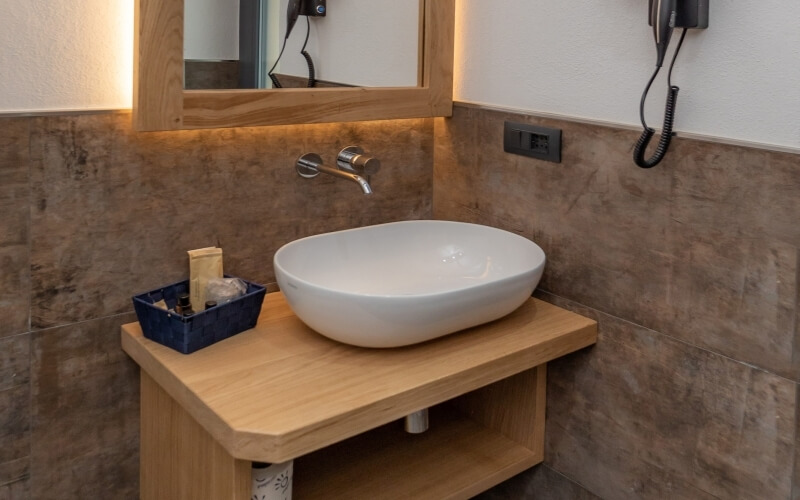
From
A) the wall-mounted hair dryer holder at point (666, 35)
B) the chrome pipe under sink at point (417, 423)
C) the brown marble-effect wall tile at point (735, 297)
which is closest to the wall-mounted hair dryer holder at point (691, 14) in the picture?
the wall-mounted hair dryer holder at point (666, 35)

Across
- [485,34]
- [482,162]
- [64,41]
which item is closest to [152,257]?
[64,41]

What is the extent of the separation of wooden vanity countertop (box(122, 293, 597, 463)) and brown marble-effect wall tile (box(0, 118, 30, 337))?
0.21 meters

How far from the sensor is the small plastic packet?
1.52 meters

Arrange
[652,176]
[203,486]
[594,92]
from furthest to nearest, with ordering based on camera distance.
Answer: [594,92]
[652,176]
[203,486]

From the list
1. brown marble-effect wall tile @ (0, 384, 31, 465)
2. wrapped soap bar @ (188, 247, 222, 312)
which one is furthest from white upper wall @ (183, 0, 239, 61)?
brown marble-effect wall tile @ (0, 384, 31, 465)

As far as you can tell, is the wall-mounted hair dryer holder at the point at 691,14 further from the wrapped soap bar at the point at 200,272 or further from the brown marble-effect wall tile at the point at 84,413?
the brown marble-effect wall tile at the point at 84,413

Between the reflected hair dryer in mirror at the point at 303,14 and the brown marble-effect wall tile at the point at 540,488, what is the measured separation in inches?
41.8

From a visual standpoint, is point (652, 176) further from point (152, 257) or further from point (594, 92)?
point (152, 257)

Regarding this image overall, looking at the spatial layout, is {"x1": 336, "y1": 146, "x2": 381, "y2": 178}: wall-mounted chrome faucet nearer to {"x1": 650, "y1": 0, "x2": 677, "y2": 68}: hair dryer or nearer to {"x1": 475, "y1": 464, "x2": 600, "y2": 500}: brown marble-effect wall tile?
{"x1": 650, "y1": 0, "x2": 677, "y2": 68}: hair dryer

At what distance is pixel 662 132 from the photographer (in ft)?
4.71

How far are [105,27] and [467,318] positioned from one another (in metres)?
0.89

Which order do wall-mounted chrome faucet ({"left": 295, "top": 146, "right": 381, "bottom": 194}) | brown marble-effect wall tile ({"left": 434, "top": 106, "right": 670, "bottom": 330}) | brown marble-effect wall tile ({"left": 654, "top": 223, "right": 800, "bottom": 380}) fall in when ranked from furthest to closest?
1. wall-mounted chrome faucet ({"left": 295, "top": 146, "right": 381, "bottom": 194})
2. brown marble-effect wall tile ({"left": 434, "top": 106, "right": 670, "bottom": 330})
3. brown marble-effect wall tile ({"left": 654, "top": 223, "right": 800, "bottom": 380})

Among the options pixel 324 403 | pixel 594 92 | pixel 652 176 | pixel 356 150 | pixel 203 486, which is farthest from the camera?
pixel 356 150

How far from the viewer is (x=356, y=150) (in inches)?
70.7
